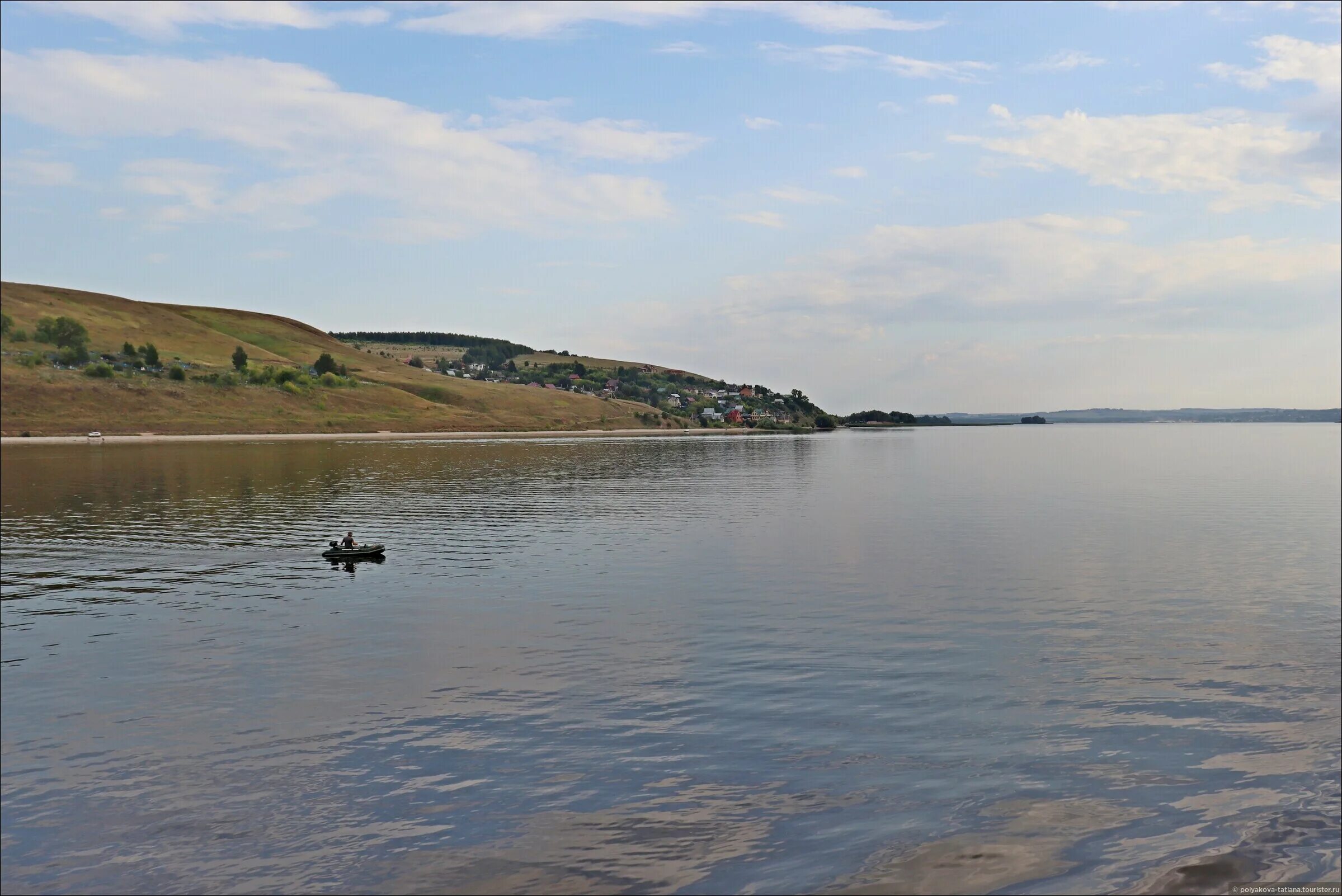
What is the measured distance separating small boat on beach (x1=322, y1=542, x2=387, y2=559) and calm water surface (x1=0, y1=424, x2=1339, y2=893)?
4.87 feet

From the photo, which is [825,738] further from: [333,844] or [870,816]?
[333,844]

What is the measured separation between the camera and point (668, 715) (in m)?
27.6

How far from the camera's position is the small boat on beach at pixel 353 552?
57375 mm

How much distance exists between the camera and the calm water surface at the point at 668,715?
19.1m

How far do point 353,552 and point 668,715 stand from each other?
3655 centimetres

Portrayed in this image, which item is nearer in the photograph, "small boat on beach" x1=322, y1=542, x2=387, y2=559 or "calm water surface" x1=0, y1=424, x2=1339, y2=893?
"calm water surface" x1=0, y1=424, x2=1339, y2=893

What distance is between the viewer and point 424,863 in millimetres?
18766

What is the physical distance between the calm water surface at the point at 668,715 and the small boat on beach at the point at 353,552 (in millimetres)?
1485

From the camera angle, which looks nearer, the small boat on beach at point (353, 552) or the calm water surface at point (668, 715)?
the calm water surface at point (668, 715)

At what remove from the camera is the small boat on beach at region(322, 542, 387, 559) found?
57375mm

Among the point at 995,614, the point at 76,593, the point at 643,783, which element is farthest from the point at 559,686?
the point at 76,593

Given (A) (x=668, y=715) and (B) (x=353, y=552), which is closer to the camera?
(A) (x=668, y=715)

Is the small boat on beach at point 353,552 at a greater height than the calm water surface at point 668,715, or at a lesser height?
greater

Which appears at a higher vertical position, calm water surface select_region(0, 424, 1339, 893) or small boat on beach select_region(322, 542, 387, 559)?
small boat on beach select_region(322, 542, 387, 559)
